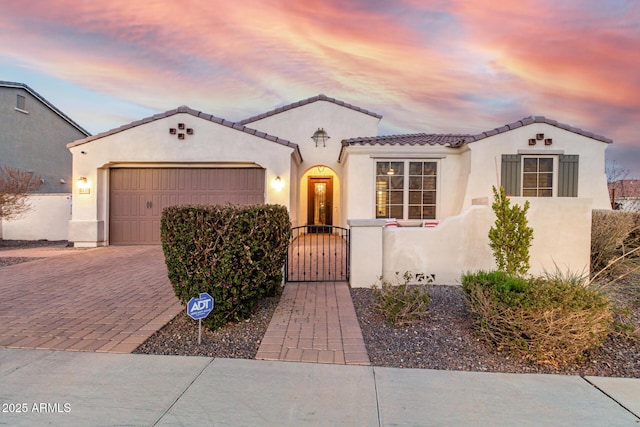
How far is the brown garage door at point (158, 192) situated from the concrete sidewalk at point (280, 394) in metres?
8.30

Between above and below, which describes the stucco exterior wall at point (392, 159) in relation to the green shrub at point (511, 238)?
above

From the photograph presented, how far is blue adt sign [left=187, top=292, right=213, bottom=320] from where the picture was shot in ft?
11.9

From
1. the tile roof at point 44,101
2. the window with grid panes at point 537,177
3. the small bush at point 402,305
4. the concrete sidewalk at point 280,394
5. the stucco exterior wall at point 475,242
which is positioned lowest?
the concrete sidewalk at point 280,394

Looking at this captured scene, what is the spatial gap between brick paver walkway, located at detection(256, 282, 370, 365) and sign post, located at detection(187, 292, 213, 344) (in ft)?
2.42

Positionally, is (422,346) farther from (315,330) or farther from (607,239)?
(607,239)

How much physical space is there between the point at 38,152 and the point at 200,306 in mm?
19430

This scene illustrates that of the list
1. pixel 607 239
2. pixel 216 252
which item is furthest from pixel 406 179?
pixel 216 252

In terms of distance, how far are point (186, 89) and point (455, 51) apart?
11283 millimetres

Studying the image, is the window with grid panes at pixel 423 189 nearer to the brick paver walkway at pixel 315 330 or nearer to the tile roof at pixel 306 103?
the tile roof at pixel 306 103

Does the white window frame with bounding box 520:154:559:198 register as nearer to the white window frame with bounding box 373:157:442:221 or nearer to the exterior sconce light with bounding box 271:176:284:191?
the white window frame with bounding box 373:157:442:221

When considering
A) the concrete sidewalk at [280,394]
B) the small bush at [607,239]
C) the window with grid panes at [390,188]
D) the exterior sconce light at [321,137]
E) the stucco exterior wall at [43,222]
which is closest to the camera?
the concrete sidewalk at [280,394]

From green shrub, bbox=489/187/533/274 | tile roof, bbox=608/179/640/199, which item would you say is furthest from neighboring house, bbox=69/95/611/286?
tile roof, bbox=608/179/640/199

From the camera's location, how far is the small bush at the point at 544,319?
335cm

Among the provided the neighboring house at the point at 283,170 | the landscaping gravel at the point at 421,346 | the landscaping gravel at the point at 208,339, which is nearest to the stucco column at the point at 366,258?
the landscaping gravel at the point at 421,346
